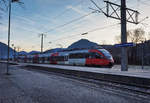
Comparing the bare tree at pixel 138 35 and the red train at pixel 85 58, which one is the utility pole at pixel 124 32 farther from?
the bare tree at pixel 138 35

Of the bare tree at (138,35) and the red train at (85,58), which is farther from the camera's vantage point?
the bare tree at (138,35)

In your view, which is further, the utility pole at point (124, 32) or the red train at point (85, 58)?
the red train at point (85, 58)

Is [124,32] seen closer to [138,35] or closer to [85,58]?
[85,58]

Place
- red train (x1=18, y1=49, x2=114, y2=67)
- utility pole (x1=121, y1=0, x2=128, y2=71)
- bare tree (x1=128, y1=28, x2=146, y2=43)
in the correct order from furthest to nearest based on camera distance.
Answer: bare tree (x1=128, y1=28, x2=146, y2=43) < red train (x1=18, y1=49, x2=114, y2=67) < utility pole (x1=121, y1=0, x2=128, y2=71)

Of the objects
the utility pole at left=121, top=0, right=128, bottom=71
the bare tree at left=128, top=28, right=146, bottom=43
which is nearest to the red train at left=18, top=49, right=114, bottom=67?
the utility pole at left=121, top=0, right=128, bottom=71

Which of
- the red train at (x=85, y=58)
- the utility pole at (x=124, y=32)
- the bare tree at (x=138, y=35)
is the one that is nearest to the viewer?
the utility pole at (x=124, y=32)

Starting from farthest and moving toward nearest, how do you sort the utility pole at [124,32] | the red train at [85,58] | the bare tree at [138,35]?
the bare tree at [138,35] < the red train at [85,58] < the utility pole at [124,32]

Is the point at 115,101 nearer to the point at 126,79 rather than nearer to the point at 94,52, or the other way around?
the point at 126,79

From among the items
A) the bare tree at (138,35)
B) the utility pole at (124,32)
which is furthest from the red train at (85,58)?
the bare tree at (138,35)

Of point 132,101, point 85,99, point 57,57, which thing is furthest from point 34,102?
point 57,57

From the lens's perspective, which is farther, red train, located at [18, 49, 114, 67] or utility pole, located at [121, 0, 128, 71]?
red train, located at [18, 49, 114, 67]

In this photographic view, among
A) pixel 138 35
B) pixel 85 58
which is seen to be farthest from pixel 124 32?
pixel 138 35

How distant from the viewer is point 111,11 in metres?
14.4

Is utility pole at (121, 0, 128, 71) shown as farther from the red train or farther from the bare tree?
the bare tree
